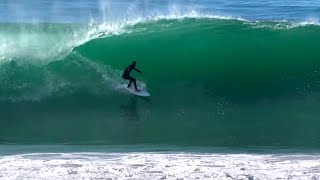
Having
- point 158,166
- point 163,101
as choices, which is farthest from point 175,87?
point 158,166

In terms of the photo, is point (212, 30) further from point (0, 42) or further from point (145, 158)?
point (145, 158)

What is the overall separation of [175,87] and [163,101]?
3.10 feet

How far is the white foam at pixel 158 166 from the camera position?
8656mm

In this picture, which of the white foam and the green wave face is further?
the green wave face

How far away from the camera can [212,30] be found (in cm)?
1678

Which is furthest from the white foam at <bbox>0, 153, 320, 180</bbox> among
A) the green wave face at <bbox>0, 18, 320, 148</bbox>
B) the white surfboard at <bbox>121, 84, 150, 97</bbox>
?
the white surfboard at <bbox>121, 84, 150, 97</bbox>

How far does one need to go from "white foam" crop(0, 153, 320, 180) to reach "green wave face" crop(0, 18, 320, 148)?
1.00m

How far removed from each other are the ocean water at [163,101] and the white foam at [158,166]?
0.02 m

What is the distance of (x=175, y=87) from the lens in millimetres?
14352

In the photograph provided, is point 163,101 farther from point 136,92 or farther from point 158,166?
point 158,166

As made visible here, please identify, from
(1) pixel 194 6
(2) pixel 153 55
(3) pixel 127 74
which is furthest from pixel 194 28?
(1) pixel 194 6

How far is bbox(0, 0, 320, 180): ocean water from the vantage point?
9.38 metres

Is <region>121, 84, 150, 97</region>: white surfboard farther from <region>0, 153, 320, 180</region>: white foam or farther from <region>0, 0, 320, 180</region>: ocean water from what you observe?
<region>0, 153, 320, 180</region>: white foam

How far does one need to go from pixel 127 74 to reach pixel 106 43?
106 inches
